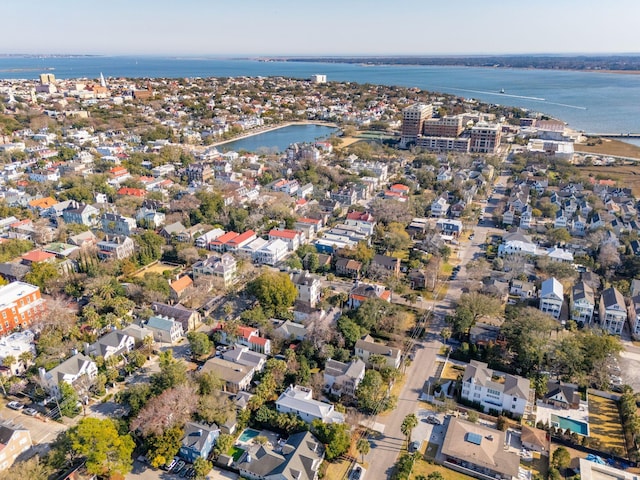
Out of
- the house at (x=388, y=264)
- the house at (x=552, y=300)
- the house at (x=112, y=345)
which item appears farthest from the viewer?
the house at (x=388, y=264)

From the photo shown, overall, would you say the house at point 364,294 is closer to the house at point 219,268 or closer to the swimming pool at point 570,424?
the house at point 219,268

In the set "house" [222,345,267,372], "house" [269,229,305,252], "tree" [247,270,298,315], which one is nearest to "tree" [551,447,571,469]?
"house" [222,345,267,372]

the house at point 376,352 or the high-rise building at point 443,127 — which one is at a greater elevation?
the high-rise building at point 443,127

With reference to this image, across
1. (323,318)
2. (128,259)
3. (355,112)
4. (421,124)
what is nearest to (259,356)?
(323,318)

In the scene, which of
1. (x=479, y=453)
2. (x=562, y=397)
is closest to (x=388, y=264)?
(x=562, y=397)

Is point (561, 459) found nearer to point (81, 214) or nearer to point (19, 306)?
point (19, 306)

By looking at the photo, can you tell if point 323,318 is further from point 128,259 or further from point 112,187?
point 112,187

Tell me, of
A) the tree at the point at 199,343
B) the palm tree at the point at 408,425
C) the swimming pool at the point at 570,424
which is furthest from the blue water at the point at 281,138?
the swimming pool at the point at 570,424
